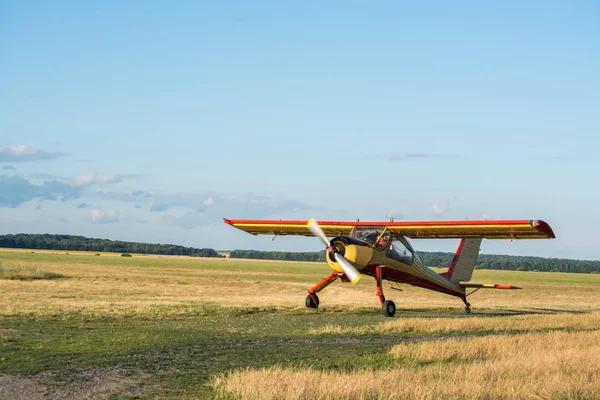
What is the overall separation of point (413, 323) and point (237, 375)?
9.38 m

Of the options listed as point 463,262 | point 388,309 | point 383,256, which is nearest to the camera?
point 388,309

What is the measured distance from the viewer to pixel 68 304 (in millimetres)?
21438

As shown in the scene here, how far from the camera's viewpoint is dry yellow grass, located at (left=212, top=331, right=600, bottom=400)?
28.9 feet

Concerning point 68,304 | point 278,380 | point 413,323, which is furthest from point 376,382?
point 68,304

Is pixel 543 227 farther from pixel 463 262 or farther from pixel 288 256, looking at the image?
pixel 288 256

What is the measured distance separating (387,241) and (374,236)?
1.77 feet

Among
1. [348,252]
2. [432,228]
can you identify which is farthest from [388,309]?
[432,228]

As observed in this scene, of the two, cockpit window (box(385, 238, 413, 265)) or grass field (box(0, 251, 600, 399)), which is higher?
cockpit window (box(385, 238, 413, 265))

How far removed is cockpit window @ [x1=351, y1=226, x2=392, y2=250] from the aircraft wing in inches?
9.5

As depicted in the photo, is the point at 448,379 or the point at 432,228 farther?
the point at 432,228

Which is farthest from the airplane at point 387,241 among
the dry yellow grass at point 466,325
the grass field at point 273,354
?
the dry yellow grass at point 466,325

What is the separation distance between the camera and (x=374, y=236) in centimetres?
2242

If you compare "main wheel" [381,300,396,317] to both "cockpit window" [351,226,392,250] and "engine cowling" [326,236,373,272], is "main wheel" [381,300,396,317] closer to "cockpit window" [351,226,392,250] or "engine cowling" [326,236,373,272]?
"engine cowling" [326,236,373,272]

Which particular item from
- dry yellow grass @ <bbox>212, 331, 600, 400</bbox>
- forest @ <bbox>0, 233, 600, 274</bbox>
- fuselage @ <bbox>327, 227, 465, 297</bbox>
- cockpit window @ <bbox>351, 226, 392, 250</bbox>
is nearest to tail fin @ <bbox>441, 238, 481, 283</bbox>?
fuselage @ <bbox>327, 227, 465, 297</bbox>
